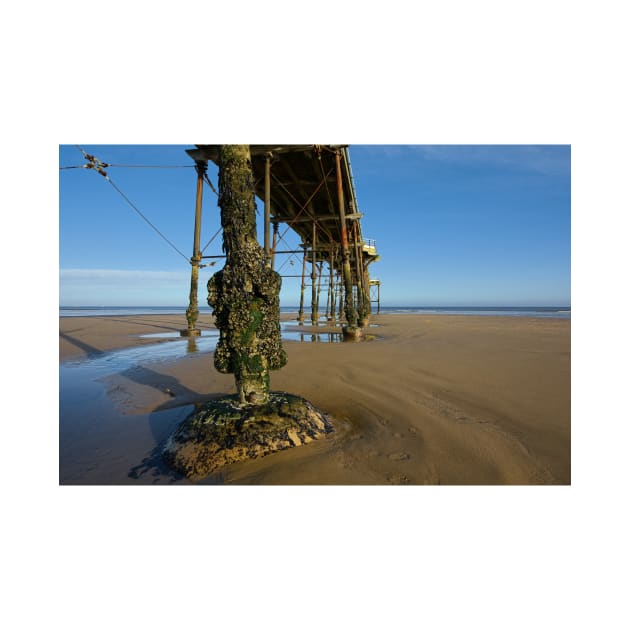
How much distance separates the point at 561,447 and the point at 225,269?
10.4ft

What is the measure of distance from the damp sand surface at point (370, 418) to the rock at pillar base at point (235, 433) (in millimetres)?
80

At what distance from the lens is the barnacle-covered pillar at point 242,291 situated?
2.62 metres

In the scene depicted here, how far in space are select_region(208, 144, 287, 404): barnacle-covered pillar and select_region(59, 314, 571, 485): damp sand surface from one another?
0.78m

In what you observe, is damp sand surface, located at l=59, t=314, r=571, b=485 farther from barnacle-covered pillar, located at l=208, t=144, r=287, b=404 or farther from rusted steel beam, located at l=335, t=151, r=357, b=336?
rusted steel beam, located at l=335, t=151, r=357, b=336

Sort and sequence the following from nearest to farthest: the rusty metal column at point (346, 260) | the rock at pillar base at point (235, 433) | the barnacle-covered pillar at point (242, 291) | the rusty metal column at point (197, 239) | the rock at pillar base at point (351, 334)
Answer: the rock at pillar base at point (235, 433), the barnacle-covered pillar at point (242, 291), the rusty metal column at point (346, 260), the rock at pillar base at point (351, 334), the rusty metal column at point (197, 239)

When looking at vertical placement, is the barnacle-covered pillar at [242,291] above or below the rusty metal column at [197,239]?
below

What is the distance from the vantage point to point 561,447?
2406 mm

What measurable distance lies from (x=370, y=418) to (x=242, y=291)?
6.06 feet

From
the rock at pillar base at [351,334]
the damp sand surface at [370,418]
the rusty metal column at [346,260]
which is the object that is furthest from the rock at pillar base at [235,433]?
the rusty metal column at [346,260]

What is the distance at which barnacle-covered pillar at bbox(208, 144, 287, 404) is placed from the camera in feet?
8.59

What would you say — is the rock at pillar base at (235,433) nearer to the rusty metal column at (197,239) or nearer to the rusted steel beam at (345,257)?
the rusted steel beam at (345,257)

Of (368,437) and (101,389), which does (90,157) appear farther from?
(368,437)
